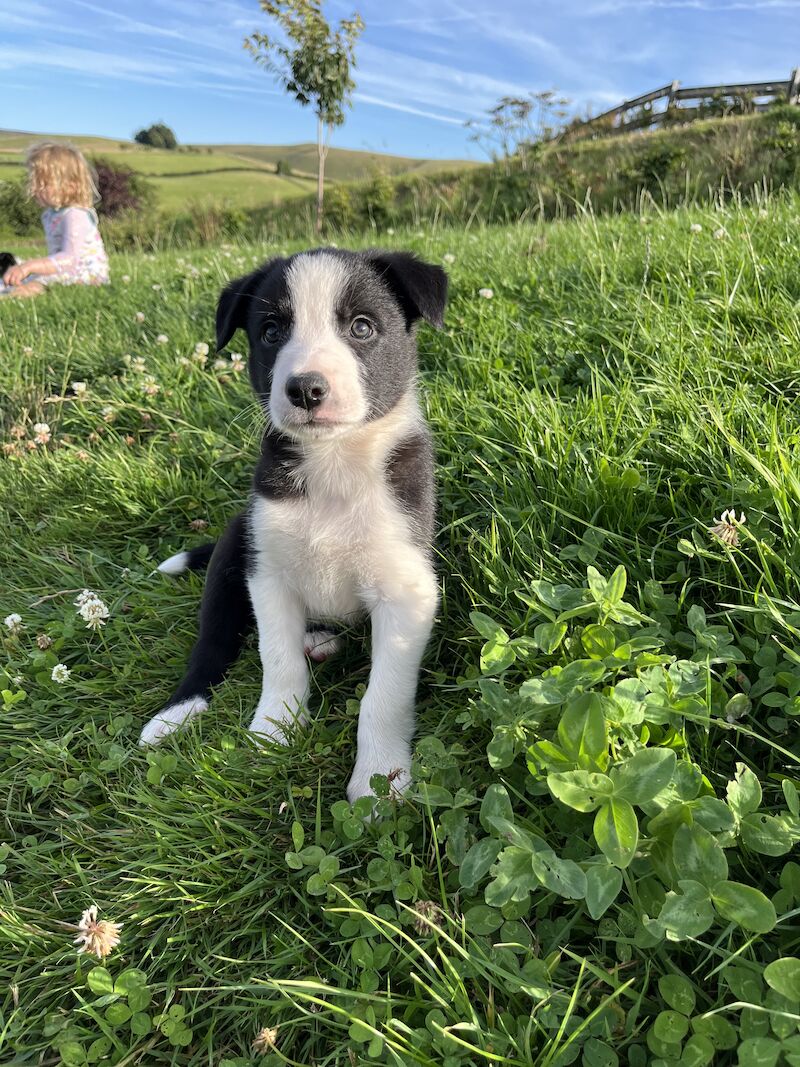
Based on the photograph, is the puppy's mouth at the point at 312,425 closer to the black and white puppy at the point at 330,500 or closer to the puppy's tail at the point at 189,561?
the black and white puppy at the point at 330,500

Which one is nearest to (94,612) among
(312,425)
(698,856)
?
(312,425)

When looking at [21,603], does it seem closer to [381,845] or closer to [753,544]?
[381,845]

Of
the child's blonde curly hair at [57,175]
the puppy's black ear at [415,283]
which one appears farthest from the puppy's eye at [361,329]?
the child's blonde curly hair at [57,175]

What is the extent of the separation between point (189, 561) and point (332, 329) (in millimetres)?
1286

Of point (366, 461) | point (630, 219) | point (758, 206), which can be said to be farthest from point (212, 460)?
point (758, 206)

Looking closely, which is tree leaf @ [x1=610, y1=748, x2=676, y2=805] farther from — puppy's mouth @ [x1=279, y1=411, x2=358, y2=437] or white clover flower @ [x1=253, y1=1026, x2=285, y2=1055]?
puppy's mouth @ [x1=279, y1=411, x2=358, y2=437]

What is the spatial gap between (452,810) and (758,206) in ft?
17.6

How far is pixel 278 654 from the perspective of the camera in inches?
88.7

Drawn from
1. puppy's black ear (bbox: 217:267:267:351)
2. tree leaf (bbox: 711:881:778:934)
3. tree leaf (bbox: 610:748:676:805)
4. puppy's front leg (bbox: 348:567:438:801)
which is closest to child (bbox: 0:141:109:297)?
puppy's black ear (bbox: 217:267:267:351)

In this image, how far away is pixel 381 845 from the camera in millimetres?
1640

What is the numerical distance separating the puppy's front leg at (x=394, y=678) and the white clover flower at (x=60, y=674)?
1191mm

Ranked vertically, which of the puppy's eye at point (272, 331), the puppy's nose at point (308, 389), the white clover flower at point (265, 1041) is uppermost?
the puppy's eye at point (272, 331)

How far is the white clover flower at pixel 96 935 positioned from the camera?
152 cm

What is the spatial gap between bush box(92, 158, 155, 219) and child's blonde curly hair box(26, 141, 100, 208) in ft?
90.8
